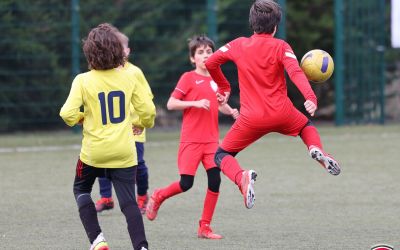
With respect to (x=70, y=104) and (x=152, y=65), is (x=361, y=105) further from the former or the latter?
(x=70, y=104)

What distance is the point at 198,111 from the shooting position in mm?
8430

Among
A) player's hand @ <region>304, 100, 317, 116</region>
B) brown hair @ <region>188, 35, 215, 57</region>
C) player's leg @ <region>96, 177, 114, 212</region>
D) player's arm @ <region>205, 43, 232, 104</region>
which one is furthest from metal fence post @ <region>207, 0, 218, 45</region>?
player's hand @ <region>304, 100, 317, 116</region>

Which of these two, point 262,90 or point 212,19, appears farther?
point 212,19

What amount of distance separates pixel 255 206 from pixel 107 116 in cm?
349

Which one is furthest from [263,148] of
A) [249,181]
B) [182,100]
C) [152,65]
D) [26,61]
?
[249,181]

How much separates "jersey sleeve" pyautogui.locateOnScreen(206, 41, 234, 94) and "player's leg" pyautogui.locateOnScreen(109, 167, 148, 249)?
4.64 ft

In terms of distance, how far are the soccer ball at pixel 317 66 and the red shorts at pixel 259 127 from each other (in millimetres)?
316

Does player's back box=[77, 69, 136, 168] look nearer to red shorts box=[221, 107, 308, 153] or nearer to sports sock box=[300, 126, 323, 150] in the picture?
red shorts box=[221, 107, 308, 153]

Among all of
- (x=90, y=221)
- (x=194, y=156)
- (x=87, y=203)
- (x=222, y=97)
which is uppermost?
(x=222, y=97)

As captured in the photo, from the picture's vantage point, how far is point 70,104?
6.40 meters

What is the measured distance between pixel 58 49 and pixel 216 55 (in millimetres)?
10045

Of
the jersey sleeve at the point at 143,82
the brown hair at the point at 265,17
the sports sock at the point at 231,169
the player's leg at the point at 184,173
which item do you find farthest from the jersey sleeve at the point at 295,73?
the player's leg at the point at 184,173

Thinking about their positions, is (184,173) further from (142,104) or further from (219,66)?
(142,104)

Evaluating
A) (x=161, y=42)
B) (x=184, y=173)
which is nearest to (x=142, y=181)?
(x=184, y=173)
